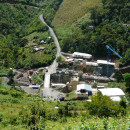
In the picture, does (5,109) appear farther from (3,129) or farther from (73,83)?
(73,83)

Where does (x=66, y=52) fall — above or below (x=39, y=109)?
below

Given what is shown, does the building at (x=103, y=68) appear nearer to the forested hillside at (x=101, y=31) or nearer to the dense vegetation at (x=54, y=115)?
the forested hillside at (x=101, y=31)

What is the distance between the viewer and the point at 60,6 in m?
61.3

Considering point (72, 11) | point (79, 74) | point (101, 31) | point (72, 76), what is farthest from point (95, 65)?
point (72, 11)

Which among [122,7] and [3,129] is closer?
[3,129]

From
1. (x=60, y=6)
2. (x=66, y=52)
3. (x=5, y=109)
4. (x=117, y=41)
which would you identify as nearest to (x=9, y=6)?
(x=60, y=6)

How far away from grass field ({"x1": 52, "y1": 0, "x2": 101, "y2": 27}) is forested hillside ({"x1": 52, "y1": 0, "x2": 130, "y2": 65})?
0.58 meters

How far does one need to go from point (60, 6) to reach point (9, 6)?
15.0 metres

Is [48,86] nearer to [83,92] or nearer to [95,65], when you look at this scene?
[83,92]

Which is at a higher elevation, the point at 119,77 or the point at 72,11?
the point at 72,11

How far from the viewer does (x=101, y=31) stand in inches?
1601

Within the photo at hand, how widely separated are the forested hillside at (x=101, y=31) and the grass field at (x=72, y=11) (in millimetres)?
585

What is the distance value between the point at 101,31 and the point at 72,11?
1781cm

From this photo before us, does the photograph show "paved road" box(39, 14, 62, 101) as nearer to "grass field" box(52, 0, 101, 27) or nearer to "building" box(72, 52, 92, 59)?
"building" box(72, 52, 92, 59)
